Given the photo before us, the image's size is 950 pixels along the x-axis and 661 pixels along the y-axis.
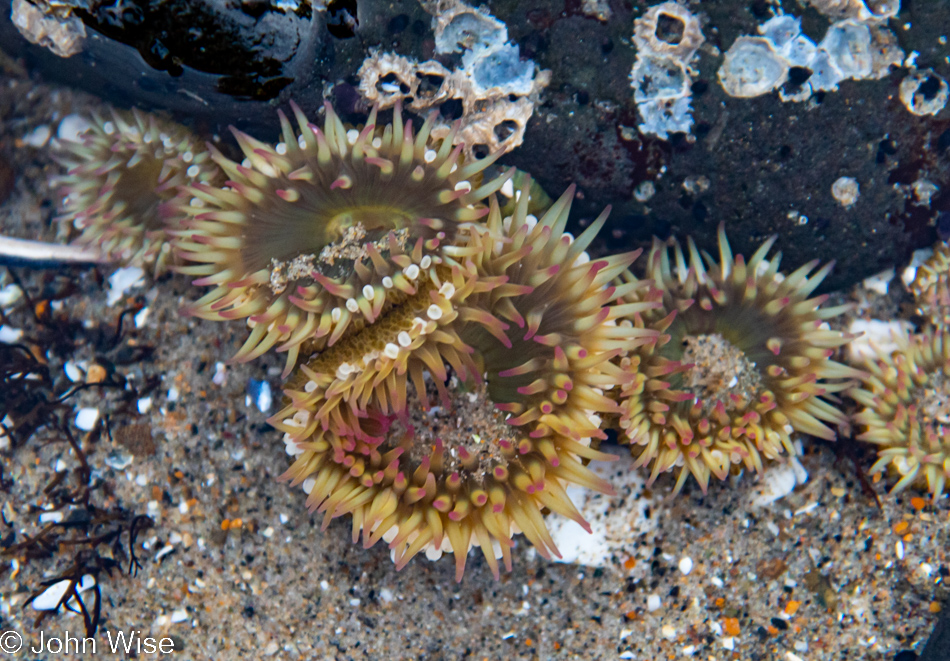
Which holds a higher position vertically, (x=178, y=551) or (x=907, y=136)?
(x=907, y=136)

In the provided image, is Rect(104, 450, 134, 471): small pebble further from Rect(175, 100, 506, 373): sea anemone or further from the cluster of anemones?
Rect(175, 100, 506, 373): sea anemone

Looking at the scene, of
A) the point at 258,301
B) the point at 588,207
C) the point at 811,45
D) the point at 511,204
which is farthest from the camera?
the point at 588,207

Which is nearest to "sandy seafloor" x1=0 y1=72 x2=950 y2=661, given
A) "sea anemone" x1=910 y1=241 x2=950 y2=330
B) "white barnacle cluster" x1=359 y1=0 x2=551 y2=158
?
"sea anemone" x1=910 y1=241 x2=950 y2=330

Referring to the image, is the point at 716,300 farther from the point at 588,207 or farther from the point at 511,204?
the point at 511,204

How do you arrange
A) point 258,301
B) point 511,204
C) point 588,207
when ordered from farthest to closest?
point 588,207
point 511,204
point 258,301

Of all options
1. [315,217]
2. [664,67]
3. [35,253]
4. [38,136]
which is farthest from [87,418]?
[664,67]

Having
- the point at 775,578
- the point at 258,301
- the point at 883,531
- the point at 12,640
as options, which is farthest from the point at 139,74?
the point at 883,531
